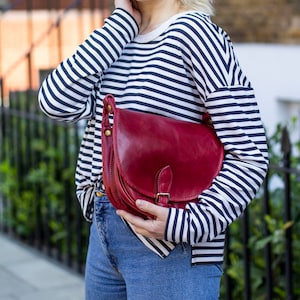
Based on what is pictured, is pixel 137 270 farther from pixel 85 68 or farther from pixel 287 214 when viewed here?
pixel 287 214

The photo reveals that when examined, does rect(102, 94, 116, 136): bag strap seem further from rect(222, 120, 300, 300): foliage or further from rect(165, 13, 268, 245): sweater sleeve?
rect(222, 120, 300, 300): foliage

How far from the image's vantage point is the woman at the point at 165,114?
6.89 ft

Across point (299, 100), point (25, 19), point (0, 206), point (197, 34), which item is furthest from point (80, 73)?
point (25, 19)

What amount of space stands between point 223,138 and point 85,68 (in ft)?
1.44

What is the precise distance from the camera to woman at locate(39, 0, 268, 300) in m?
2.10

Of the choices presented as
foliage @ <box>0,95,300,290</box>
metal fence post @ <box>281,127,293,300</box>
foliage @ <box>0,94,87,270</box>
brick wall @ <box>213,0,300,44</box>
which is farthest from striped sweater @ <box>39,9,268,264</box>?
brick wall @ <box>213,0,300,44</box>

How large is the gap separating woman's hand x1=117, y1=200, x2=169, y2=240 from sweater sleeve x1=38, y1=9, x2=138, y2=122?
0.39 meters

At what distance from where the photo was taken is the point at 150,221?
208 cm

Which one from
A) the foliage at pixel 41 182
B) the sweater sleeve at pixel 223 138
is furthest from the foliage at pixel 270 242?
the sweater sleeve at pixel 223 138

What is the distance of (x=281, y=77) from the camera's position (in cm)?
652

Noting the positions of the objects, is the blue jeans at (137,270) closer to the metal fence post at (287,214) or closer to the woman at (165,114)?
the woman at (165,114)

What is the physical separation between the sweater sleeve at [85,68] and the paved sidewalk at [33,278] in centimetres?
265

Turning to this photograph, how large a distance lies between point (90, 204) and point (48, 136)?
12.3ft

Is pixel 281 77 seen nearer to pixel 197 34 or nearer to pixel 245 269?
pixel 245 269
